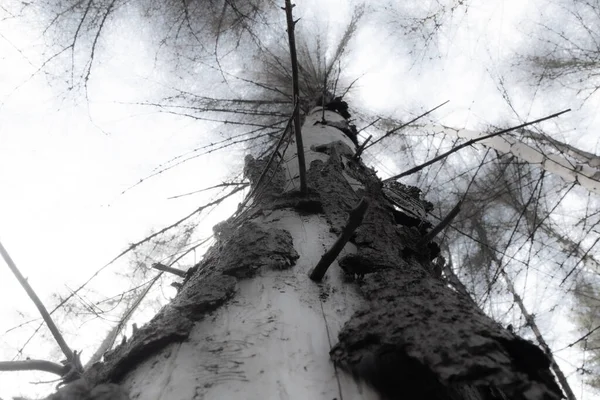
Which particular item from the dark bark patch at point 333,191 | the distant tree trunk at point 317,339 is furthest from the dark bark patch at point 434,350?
the dark bark patch at point 333,191

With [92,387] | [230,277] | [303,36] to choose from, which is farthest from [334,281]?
[303,36]

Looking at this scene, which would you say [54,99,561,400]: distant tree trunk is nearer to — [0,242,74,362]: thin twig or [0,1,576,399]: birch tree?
[0,1,576,399]: birch tree

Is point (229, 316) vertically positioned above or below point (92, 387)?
above

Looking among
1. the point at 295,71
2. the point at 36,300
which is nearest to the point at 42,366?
the point at 36,300

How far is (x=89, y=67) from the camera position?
2.30 m

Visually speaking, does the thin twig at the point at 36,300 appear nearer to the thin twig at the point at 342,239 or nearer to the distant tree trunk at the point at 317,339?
the distant tree trunk at the point at 317,339

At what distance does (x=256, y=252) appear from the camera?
0.89m

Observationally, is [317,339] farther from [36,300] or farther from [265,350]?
[36,300]

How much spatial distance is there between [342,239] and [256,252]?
10.6 inches

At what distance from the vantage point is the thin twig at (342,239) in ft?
2.17

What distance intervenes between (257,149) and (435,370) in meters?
3.59

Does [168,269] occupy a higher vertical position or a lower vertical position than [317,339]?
higher

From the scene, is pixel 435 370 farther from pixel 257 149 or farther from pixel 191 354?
pixel 257 149

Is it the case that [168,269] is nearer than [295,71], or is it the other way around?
[295,71]
